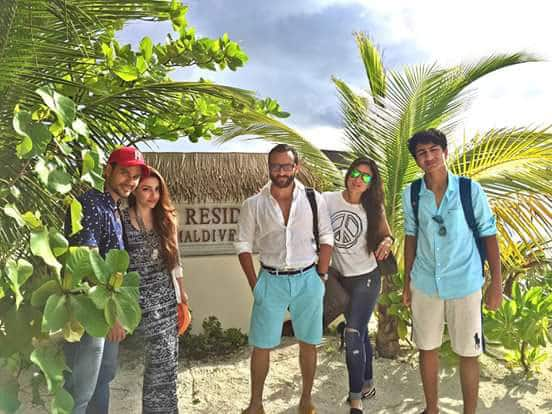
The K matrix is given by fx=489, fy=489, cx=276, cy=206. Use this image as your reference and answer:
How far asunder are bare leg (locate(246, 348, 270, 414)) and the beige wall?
2.41 meters

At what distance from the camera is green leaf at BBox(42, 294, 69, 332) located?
1.31 metres

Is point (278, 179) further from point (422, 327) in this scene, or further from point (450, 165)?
point (450, 165)

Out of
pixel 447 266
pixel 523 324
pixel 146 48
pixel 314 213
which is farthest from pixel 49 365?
pixel 523 324

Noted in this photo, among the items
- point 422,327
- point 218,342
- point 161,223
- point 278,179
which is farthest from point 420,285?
point 218,342

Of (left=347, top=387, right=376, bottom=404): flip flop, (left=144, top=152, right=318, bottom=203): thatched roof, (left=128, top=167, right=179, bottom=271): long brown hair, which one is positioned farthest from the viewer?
(left=144, top=152, right=318, bottom=203): thatched roof

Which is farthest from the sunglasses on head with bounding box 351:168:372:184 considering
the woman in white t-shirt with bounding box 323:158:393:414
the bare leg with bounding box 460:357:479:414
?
the bare leg with bounding box 460:357:479:414

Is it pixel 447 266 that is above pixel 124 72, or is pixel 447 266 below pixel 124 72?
below

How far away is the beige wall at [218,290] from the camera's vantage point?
5.78 metres

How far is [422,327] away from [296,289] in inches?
34.9

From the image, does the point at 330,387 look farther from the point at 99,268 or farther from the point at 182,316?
the point at 99,268

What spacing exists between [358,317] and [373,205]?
2.70 ft

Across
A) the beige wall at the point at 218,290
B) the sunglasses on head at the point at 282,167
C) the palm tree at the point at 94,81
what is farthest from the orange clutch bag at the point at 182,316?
the beige wall at the point at 218,290

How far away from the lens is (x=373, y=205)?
359cm

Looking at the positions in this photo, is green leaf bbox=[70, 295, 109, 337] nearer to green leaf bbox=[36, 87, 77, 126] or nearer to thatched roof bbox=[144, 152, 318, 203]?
green leaf bbox=[36, 87, 77, 126]
